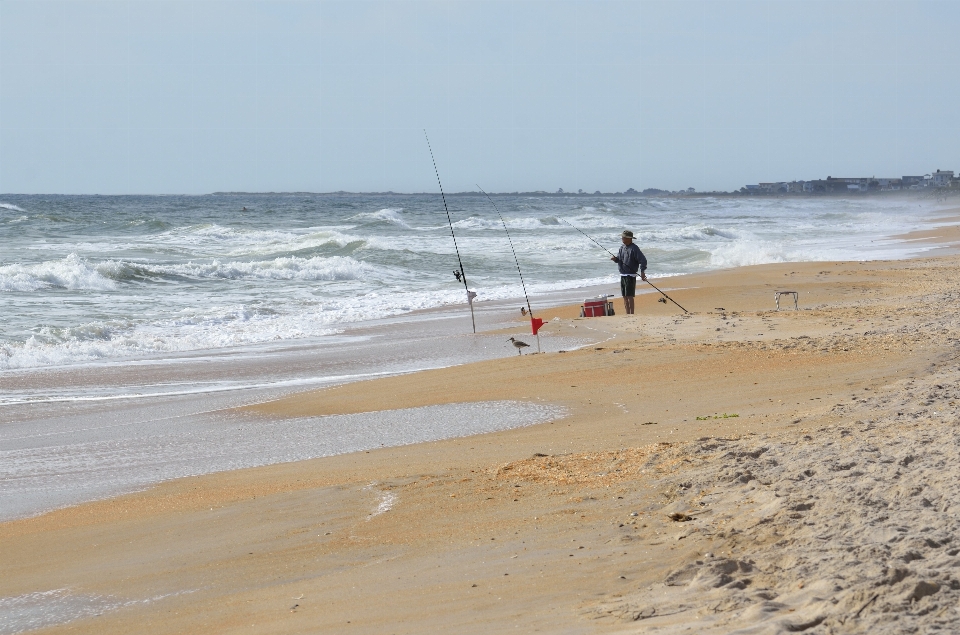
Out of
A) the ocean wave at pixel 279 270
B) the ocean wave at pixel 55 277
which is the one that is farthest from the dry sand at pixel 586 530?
the ocean wave at pixel 279 270

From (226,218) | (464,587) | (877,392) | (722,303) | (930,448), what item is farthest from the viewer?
(226,218)

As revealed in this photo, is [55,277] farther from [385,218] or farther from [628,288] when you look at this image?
[385,218]

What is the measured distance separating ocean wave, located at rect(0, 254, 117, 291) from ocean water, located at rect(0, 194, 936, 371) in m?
0.04

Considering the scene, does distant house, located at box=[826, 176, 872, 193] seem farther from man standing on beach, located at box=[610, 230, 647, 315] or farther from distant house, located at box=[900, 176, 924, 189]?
man standing on beach, located at box=[610, 230, 647, 315]

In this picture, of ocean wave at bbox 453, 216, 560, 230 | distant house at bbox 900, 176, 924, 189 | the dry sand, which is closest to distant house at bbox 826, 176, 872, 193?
distant house at bbox 900, 176, 924, 189

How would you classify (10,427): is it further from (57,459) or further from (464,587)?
(464,587)

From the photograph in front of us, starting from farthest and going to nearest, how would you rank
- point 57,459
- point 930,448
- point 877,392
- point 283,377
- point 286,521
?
1. point 283,377
2. point 57,459
3. point 877,392
4. point 286,521
5. point 930,448

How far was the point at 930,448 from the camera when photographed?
171 inches

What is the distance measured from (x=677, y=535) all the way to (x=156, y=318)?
13754 mm

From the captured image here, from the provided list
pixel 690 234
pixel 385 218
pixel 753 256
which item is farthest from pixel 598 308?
pixel 385 218

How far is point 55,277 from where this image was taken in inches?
850

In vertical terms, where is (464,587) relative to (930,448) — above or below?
below

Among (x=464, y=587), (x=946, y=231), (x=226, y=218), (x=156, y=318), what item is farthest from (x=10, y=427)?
(x=226, y=218)

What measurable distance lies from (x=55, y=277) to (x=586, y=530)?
19.9 metres
